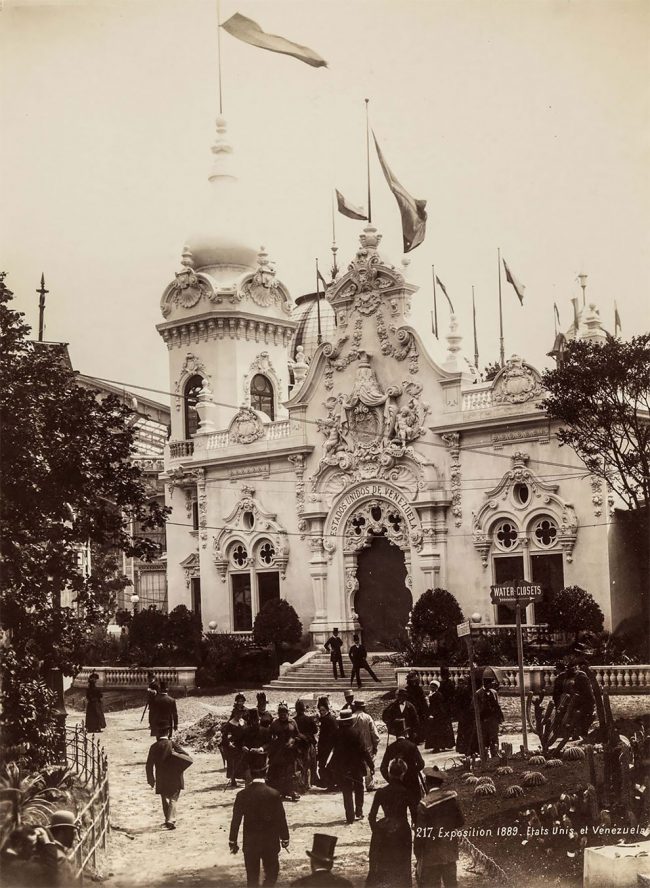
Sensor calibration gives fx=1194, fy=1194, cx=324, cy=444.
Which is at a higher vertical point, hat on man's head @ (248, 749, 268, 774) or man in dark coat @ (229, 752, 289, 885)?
hat on man's head @ (248, 749, 268, 774)

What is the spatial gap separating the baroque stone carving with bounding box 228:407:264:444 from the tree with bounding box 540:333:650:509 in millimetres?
13016

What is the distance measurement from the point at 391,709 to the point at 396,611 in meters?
17.5

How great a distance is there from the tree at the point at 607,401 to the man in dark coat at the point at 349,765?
11.7 meters

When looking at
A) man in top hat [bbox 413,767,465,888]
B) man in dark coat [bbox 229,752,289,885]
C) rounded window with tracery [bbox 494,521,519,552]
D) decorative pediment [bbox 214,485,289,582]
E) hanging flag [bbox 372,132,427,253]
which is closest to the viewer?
man in top hat [bbox 413,767,465,888]

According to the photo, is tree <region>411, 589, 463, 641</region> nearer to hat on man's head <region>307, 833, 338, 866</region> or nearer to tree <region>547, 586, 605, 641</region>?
tree <region>547, 586, 605, 641</region>

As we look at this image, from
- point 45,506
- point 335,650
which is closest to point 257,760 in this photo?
point 45,506

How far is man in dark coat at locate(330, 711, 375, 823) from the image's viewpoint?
1638cm

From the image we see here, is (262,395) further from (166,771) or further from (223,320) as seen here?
(166,771)

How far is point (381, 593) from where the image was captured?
36094 mm

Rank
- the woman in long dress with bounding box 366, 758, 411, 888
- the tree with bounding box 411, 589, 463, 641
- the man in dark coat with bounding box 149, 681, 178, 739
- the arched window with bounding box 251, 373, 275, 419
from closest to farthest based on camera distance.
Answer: the woman in long dress with bounding box 366, 758, 411, 888
the man in dark coat with bounding box 149, 681, 178, 739
the tree with bounding box 411, 589, 463, 641
the arched window with bounding box 251, 373, 275, 419

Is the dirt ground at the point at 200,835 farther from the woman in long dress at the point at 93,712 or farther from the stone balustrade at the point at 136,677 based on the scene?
the stone balustrade at the point at 136,677

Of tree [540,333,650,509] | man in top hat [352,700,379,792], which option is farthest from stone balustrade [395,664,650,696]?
man in top hat [352,700,379,792]

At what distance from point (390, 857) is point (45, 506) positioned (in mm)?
7986

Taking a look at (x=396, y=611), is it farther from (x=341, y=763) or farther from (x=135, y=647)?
(x=341, y=763)
